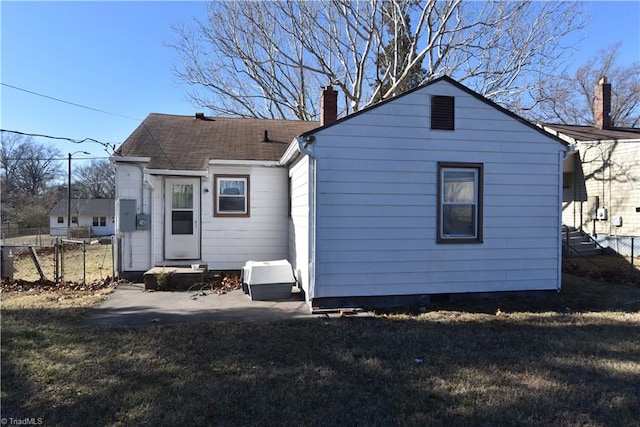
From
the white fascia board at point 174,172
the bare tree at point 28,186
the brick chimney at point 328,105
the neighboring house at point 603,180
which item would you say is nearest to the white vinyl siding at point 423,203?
the brick chimney at point 328,105

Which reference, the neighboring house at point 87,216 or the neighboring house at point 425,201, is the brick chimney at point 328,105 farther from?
the neighboring house at point 87,216

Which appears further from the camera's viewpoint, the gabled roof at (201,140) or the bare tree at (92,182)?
the bare tree at (92,182)

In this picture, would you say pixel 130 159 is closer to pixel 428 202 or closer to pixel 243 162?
pixel 243 162

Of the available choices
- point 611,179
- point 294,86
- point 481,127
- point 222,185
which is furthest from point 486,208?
point 294,86

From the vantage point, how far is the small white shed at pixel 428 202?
6949mm

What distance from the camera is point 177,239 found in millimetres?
9898

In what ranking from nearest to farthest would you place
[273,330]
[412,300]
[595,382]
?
[595,382]
[273,330]
[412,300]

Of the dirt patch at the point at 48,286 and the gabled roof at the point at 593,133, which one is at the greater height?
the gabled roof at the point at 593,133

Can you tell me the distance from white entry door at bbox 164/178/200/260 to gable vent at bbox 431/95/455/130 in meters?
5.77

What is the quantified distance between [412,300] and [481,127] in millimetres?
3386

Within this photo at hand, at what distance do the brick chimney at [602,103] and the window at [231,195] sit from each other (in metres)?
15.2

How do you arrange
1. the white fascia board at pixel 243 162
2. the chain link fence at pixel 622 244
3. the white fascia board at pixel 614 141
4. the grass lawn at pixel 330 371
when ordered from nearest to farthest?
the grass lawn at pixel 330 371, the white fascia board at pixel 243 162, the chain link fence at pixel 622 244, the white fascia board at pixel 614 141

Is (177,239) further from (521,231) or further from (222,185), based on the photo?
(521,231)

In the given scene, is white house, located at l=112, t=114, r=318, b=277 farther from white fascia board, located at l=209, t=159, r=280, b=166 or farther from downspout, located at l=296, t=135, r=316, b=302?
downspout, located at l=296, t=135, r=316, b=302
